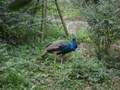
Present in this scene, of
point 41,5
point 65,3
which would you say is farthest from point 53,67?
point 65,3

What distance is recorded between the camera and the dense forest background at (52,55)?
4613 mm

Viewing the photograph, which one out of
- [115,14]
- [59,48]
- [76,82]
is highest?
[115,14]

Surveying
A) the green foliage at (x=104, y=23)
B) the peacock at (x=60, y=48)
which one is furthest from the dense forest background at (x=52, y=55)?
the peacock at (x=60, y=48)

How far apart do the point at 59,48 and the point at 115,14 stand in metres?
1.40

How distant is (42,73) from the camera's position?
508 centimetres

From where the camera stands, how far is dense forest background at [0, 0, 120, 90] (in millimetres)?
4613

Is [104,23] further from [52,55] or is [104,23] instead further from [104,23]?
[52,55]

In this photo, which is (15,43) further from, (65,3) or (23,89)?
(65,3)

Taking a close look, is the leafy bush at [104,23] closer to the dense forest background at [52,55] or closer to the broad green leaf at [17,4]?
the dense forest background at [52,55]

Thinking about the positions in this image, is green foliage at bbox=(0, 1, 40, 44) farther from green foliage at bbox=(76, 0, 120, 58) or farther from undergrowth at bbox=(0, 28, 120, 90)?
green foliage at bbox=(76, 0, 120, 58)

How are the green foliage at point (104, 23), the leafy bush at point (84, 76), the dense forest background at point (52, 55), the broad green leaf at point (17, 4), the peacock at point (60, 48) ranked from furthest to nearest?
1. the peacock at point (60, 48)
2. the green foliage at point (104, 23)
3. the leafy bush at point (84, 76)
4. the dense forest background at point (52, 55)
5. the broad green leaf at point (17, 4)

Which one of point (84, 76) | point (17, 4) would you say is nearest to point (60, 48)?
point (84, 76)

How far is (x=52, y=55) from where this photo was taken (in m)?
5.91

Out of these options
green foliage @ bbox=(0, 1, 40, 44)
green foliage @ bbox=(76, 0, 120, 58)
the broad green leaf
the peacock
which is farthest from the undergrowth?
the broad green leaf
